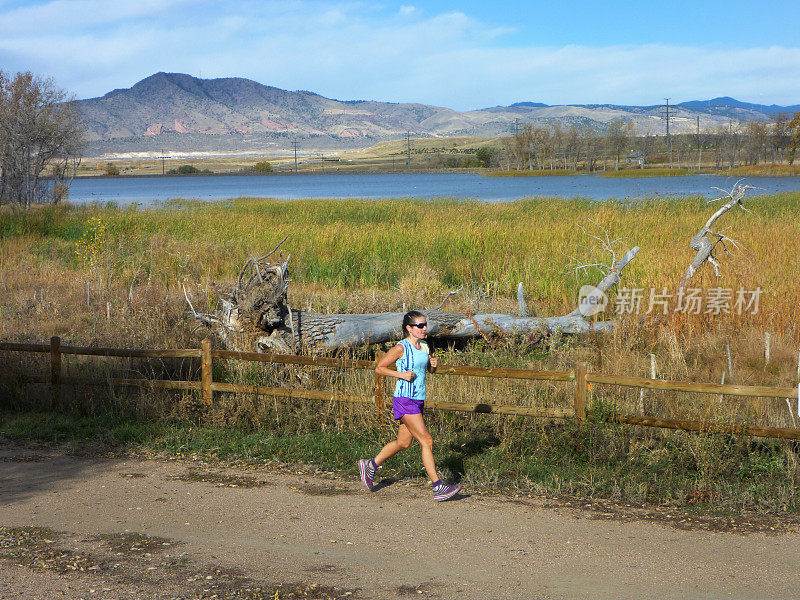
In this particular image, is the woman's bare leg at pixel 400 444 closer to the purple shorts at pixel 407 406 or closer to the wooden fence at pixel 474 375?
the purple shorts at pixel 407 406

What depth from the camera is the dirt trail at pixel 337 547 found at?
4.47m

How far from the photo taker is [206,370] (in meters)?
7.97

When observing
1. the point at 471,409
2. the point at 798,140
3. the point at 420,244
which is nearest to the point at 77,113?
the point at 420,244

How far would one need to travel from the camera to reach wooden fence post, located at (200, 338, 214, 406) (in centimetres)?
793

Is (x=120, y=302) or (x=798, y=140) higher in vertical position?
(x=798, y=140)

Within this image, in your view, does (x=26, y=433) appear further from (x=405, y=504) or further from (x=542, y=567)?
(x=542, y=567)

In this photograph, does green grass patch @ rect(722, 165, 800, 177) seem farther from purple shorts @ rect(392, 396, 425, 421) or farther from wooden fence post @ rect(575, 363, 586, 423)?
purple shorts @ rect(392, 396, 425, 421)

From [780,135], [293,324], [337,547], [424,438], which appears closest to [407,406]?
[424,438]

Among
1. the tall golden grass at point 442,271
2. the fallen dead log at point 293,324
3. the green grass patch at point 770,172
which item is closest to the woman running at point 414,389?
the tall golden grass at point 442,271

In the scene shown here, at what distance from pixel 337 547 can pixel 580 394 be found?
109 inches

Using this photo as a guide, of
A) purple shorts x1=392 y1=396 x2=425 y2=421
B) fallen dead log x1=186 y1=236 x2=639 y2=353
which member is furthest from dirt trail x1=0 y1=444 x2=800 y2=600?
fallen dead log x1=186 y1=236 x2=639 y2=353

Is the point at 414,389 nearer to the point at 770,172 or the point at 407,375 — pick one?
the point at 407,375

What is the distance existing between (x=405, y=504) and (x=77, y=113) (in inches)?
1424

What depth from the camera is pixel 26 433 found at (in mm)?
7828
